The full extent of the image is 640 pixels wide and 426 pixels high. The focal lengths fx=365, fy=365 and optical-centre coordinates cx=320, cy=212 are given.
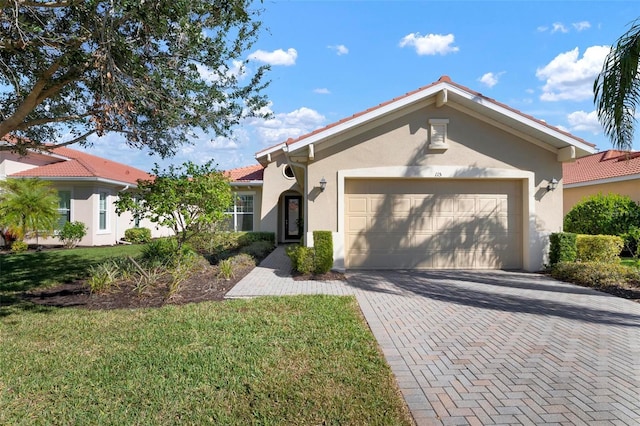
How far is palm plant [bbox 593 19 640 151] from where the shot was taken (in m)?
7.04

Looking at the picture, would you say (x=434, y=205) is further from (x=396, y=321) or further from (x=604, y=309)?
(x=396, y=321)

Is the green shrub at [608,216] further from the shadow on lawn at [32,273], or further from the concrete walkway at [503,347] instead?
the shadow on lawn at [32,273]

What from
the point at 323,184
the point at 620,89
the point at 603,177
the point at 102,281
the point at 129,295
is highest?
the point at 620,89

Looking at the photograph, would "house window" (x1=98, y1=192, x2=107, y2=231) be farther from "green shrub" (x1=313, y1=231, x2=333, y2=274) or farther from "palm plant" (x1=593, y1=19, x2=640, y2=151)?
"palm plant" (x1=593, y1=19, x2=640, y2=151)

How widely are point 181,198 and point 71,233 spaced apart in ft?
36.5

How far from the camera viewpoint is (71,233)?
54.6 ft

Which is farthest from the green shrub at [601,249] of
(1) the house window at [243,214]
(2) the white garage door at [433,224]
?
Answer: (1) the house window at [243,214]

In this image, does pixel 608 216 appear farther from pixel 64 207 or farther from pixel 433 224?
pixel 64 207

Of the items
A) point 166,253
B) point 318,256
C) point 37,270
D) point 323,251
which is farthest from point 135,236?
point 323,251

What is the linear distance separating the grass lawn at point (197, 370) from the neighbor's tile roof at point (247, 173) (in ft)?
48.2

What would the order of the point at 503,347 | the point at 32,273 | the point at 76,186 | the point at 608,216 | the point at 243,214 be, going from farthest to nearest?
the point at 243,214 < the point at 76,186 < the point at 608,216 < the point at 32,273 < the point at 503,347

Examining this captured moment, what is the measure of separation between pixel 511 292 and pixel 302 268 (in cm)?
500

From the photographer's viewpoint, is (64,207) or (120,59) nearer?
(120,59)

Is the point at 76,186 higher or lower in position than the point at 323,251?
higher
